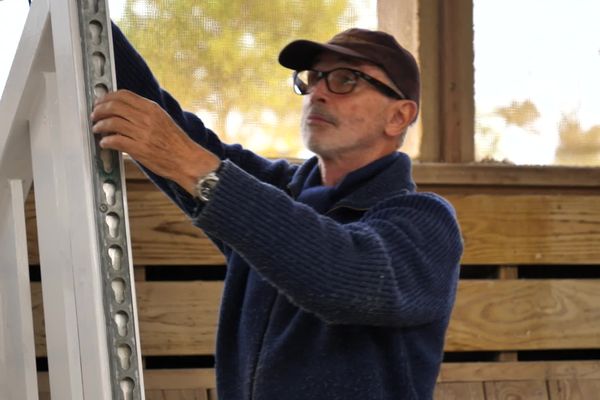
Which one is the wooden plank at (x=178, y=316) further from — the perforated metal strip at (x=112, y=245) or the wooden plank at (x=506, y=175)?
the perforated metal strip at (x=112, y=245)

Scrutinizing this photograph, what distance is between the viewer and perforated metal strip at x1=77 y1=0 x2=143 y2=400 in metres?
1.38

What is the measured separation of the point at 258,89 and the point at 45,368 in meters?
1.00

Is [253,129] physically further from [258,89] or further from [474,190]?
[474,190]

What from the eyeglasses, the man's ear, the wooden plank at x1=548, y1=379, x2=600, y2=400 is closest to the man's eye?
the eyeglasses

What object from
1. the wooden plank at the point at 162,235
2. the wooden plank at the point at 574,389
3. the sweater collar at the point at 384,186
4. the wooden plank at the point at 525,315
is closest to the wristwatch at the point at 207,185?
the sweater collar at the point at 384,186

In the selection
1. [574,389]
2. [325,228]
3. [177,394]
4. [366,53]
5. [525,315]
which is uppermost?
[366,53]

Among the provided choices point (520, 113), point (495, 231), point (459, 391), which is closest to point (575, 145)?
point (520, 113)

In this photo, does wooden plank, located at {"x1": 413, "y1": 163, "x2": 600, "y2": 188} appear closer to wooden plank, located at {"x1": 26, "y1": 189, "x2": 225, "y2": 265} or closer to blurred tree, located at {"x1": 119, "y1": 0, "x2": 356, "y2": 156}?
blurred tree, located at {"x1": 119, "y1": 0, "x2": 356, "y2": 156}

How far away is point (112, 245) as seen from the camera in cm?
138

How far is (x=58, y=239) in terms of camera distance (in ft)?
5.14

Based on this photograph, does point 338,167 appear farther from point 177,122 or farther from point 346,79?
point 177,122

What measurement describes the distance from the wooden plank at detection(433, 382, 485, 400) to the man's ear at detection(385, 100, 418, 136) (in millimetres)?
1108

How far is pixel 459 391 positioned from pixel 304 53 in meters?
1.35

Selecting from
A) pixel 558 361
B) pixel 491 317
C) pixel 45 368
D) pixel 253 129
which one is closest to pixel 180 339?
pixel 45 368
